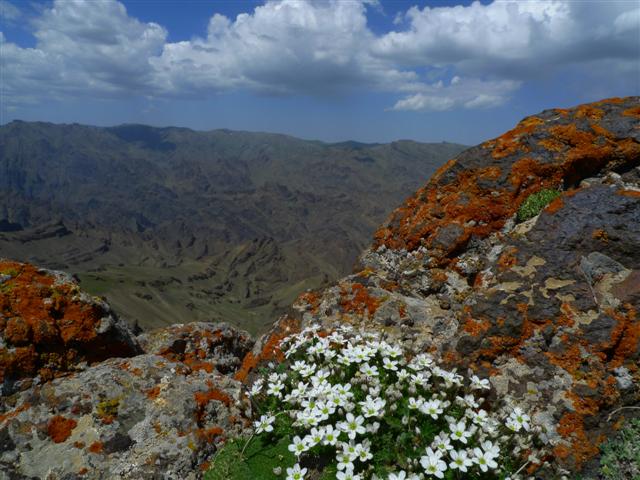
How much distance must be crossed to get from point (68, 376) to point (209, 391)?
2460 mm

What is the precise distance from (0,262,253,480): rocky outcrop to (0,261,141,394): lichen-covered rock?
16 millimetres

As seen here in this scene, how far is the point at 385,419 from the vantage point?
5.60 metres

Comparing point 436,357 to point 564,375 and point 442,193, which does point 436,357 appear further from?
point 442,193

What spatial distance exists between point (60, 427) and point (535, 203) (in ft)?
31.9

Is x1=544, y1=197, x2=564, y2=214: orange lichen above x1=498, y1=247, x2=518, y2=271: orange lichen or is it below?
above

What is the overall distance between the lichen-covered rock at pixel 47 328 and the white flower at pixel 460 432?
21.1ft

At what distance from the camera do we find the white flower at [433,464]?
4.77 metres

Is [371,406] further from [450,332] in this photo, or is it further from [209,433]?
[450,332]

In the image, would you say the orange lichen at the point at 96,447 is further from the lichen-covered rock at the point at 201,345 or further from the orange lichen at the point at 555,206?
the orange lichen at the point at 555,206

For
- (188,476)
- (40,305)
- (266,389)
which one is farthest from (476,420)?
(40,305)

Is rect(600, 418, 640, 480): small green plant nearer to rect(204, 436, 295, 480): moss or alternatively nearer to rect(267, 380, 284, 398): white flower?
rect(204, 436, 295, 480): moss

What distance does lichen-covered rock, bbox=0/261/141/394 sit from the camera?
23.3 feet

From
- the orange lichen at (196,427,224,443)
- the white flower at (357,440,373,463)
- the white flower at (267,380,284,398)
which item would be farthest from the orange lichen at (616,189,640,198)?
the orange lichen at (196,427,224,443)

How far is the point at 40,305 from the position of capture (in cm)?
777
